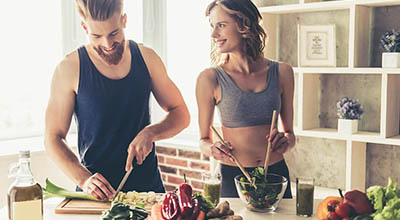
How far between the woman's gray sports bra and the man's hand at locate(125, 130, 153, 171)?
430 millimetres

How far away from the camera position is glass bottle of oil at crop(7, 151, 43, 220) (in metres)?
1.54

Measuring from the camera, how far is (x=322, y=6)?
118 inches

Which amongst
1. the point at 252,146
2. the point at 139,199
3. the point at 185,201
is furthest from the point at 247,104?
the point at 185,201

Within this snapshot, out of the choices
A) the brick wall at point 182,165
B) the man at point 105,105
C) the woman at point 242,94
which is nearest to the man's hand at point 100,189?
the man at point 105,105

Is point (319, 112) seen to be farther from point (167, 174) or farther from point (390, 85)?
point (167, 174)

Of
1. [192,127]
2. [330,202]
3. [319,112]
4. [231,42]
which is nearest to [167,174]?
[192,127]

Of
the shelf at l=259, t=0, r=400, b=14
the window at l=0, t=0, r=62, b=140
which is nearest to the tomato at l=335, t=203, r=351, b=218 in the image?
the shelf at l=259, t=0, r=400, b=14

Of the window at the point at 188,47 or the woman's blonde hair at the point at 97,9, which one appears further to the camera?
the window at the point at 188,47

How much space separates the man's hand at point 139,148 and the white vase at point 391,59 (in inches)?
59.0

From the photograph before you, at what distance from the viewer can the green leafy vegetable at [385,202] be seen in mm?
1387

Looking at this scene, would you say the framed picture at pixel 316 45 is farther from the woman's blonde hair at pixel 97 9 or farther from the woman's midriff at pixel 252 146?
the woman's blonde hair at pixel 97 9

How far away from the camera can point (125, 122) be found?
2197mm

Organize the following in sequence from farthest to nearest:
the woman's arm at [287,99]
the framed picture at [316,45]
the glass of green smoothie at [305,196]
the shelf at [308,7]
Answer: the framed picture at [316,45] → the shelf at [308,7] → the woman's arm at [287,99] → the glass of green smoothie at [305,196]

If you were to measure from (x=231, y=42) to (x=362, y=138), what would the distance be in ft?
3.64
